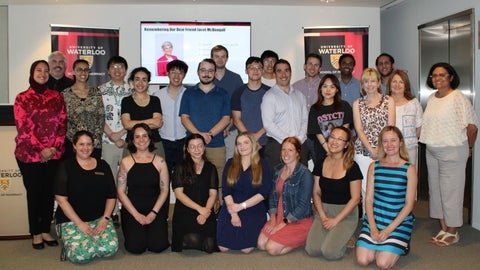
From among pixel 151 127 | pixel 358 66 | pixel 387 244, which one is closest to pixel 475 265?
pixel 387 244

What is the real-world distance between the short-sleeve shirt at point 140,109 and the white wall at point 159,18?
290 cm

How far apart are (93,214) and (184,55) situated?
3862mm

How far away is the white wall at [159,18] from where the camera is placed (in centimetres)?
750

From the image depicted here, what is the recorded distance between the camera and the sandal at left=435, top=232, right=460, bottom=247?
15.3 feet

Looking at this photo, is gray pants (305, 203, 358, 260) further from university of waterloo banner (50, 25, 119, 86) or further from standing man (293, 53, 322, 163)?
university of waterloo banner (50, 25, 119, 86)

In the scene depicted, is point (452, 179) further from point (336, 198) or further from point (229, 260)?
point (229, 260)

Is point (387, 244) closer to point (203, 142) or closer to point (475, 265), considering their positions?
point (475, 265)

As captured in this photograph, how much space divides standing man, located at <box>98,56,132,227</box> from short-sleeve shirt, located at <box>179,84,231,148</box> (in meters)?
0.68

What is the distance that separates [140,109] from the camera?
16.2ft

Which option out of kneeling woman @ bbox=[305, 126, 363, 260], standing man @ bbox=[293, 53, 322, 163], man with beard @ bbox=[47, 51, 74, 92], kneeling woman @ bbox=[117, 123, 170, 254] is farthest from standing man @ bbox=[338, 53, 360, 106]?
man with beard @ bbox=[47, 51, 74, 92]

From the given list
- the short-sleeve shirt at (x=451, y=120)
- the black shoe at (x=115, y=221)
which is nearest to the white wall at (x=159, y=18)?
the black shoe at (x=115, y=221)

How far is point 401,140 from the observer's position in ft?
13.9

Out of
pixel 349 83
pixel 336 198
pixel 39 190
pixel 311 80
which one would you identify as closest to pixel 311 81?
pixel 311 80

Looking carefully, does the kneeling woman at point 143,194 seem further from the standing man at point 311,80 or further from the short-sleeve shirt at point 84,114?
the standing man at point 311,80
